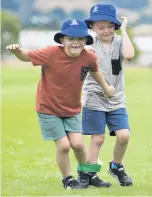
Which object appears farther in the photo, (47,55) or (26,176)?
(26,176)

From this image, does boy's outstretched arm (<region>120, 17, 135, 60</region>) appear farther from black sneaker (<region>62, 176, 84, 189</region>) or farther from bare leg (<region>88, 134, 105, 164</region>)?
black sneaker (<region>62, 176, 84, 189</region>)

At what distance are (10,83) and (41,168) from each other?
78.7ft

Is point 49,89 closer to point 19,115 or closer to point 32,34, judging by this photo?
point 19,115

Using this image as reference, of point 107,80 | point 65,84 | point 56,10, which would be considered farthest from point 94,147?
point 56,10

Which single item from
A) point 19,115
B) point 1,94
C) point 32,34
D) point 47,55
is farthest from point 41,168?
point 32,34

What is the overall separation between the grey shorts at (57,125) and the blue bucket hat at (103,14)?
79cm

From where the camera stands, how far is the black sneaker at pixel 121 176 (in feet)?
22.6

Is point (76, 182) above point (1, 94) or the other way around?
above

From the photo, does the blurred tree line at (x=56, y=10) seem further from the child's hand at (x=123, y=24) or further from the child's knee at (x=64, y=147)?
the child's knee at (x=64, y=147)

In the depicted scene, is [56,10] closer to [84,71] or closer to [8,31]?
[8,31]

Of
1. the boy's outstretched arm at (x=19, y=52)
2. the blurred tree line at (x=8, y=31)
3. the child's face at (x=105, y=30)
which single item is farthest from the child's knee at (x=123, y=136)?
the blurred tree line at (x=8, y=31)

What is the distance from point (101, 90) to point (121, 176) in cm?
72

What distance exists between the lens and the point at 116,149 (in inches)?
273

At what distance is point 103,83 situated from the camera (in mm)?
6664
